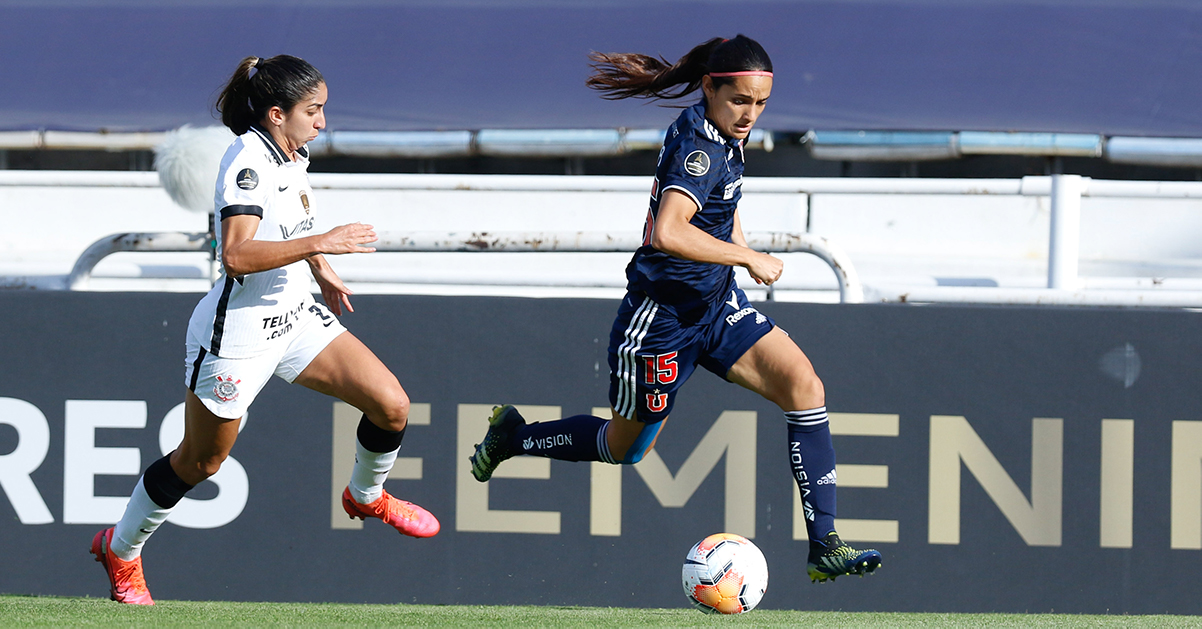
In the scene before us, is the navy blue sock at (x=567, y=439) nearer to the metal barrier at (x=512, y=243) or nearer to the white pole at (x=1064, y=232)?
the metal barrier at (x=512, y=243)

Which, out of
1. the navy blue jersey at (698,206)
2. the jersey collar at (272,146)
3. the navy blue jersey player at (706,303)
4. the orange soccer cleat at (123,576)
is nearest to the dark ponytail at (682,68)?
the navy blue jersey player at (706,303)

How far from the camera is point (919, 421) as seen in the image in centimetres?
557

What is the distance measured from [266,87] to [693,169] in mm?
1543

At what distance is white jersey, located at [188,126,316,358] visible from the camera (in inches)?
165

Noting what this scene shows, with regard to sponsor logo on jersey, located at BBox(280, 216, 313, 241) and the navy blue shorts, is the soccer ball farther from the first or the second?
sponsor logo on jersey, located at BBox(280, 216, 313, 241)

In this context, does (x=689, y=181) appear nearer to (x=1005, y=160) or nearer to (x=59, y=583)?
(x=59, y=583)

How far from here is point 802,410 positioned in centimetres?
437

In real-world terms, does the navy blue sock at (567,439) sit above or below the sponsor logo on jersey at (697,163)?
below

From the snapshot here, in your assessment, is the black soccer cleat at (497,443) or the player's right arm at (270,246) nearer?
the player's right arm at (270,246)

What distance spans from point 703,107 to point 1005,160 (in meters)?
4.93

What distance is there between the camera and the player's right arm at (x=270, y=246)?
3971 mm

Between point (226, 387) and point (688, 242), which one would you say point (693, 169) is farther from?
point (226, 387)

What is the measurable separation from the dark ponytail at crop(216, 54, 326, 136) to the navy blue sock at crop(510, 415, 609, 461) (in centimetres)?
161

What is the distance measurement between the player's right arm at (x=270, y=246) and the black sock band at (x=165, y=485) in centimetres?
98
